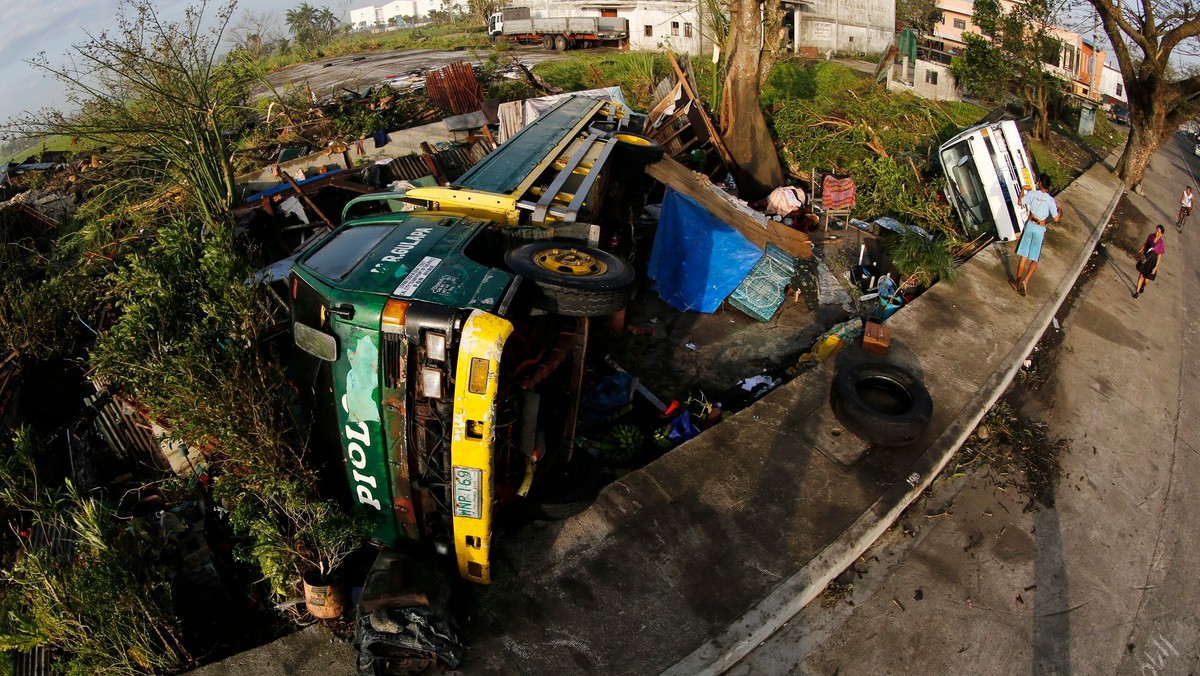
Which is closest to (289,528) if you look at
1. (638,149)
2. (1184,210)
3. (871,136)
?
(638,149)

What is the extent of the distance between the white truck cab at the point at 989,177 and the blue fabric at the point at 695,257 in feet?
14.5

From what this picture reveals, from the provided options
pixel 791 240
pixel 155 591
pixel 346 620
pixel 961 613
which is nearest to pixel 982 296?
pixel 791 240

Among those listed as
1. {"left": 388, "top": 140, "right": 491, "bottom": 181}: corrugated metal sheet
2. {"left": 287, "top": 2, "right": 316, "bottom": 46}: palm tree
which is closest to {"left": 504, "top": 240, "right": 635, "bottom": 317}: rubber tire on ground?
{"left": 388, "top": 140, "right": 491, "bottom": 181}: corrugated metal sheet

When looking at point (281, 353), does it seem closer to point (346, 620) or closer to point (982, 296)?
point (346, 620)

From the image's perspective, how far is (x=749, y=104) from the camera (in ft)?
36.6

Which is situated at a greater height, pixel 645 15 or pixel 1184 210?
pixel 645 15

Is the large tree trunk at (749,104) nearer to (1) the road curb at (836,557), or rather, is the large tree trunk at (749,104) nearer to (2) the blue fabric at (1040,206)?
(2) the blue fabric at (1040,206)

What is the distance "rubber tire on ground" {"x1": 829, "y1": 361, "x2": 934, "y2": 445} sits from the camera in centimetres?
557

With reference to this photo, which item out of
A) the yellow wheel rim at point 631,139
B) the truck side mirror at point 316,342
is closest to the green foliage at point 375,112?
the yellow wheel rim at point 631,139

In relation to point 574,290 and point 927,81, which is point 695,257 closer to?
point 574,290

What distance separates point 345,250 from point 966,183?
30.4ft

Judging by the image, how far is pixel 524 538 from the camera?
470 centimetres

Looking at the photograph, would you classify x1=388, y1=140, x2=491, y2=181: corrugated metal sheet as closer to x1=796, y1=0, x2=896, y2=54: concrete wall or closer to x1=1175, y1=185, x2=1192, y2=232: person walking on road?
x1=1175, y1=185, x2=1192, y2=232: person walking on road

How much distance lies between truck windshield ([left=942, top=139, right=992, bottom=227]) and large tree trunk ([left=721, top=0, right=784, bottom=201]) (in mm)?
2674
